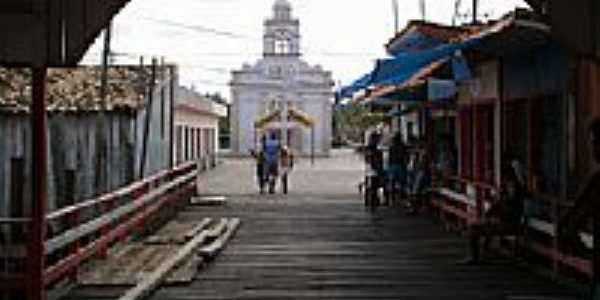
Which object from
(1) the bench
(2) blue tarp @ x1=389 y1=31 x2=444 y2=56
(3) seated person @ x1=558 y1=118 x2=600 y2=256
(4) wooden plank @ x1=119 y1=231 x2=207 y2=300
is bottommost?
(4) wooden plank @ x1=119 y1=231 x2=207 y2=300

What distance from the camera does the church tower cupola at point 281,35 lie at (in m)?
70.0

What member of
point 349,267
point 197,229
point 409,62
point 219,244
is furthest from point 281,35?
point 349,267

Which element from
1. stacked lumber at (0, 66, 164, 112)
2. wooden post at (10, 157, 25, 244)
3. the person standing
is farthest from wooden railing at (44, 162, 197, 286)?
the person standing

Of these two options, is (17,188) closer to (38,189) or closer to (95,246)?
(95,246)

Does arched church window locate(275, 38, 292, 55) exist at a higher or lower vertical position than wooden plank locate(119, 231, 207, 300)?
higher

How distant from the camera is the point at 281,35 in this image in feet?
231

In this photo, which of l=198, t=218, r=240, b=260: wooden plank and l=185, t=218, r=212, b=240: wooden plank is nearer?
l=198, t=218, r=240, b=260: wooden plank

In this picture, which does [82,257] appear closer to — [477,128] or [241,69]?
[477,128]

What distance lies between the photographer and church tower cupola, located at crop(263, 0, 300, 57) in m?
70.0

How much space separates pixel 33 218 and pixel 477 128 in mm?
10165

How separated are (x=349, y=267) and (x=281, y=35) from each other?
58.7 meters

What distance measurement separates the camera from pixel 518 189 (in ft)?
40.0

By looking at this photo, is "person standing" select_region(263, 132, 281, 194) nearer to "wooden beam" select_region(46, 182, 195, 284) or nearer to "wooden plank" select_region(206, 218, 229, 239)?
"wooden beam" select_region(46, 182, 195, 284)

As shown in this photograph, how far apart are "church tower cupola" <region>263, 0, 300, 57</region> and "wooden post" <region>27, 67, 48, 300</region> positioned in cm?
6021
